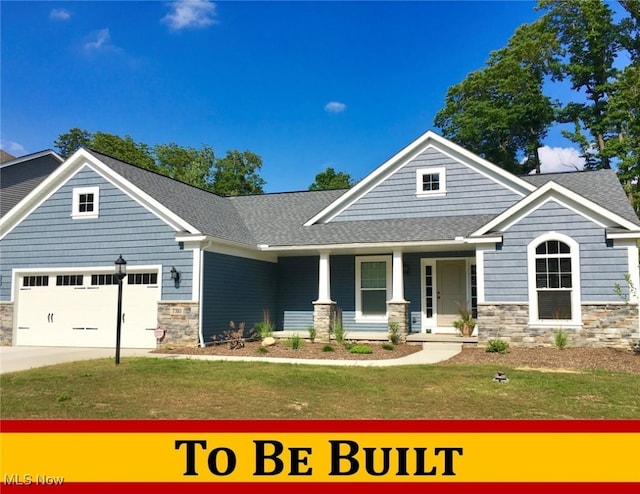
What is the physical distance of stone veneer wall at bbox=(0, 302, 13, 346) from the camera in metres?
17.0

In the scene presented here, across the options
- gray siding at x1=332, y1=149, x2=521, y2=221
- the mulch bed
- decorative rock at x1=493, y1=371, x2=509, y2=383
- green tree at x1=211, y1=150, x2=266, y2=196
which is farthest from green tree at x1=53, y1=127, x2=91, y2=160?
decorative rock at x1=493, y1=371, x2=509, y2=383

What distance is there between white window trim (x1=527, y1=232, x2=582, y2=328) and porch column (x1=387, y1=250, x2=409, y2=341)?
3577mm

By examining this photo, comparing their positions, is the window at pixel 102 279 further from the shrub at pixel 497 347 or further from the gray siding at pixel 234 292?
the shrub at pixel 497 347

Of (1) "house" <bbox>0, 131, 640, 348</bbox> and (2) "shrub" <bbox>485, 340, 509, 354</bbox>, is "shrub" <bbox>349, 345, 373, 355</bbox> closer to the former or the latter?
(1) "house" <bbox>0, 131, 640, 348</bbox>

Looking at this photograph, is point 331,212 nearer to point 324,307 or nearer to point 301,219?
point 301,219

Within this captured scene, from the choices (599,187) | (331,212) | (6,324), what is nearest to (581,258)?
(599,187)

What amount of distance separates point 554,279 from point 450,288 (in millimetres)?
3916

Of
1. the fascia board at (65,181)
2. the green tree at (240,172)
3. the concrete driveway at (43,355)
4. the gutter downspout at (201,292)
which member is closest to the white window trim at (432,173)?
the gutter downspout at (201,292)

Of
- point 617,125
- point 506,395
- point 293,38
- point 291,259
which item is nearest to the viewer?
point 506,395

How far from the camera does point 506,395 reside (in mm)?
8617

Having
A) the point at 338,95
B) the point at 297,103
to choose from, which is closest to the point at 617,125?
the point at 338,95

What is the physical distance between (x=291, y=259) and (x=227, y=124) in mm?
20020

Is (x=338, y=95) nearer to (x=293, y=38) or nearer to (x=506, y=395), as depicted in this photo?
(x=293, y=38)

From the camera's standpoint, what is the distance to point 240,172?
163ft
